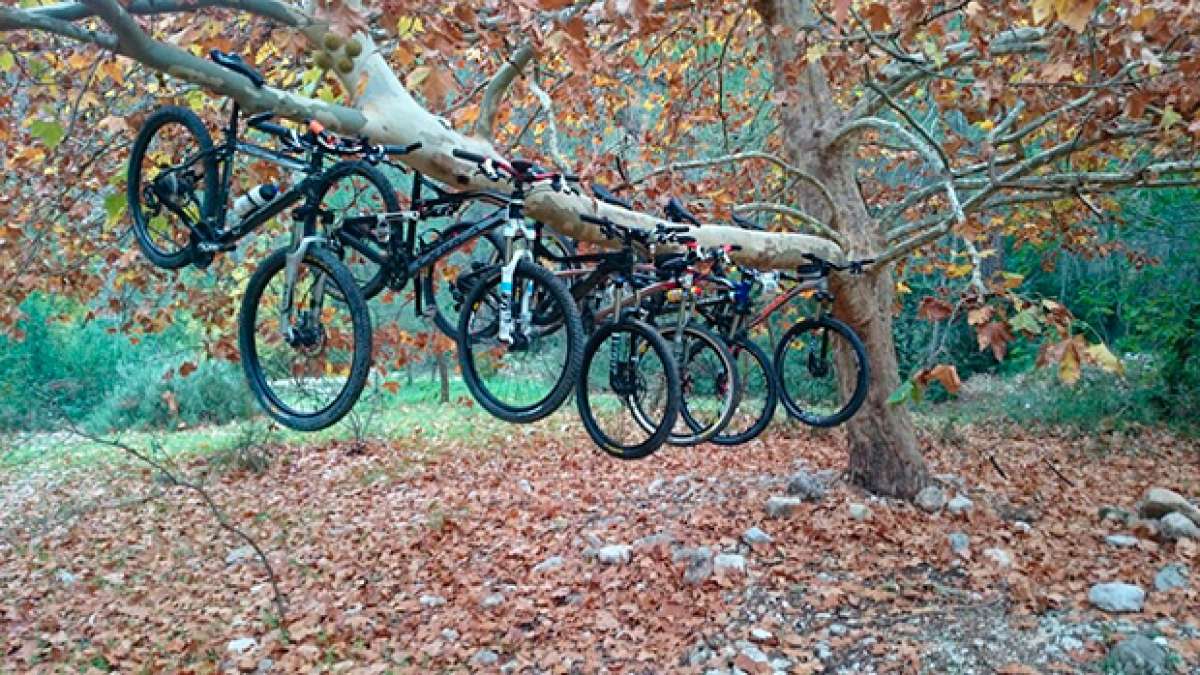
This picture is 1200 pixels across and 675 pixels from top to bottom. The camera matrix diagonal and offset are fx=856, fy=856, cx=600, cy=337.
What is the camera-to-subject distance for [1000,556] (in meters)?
6.19

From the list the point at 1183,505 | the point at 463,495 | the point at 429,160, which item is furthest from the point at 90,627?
the point at 1183,505

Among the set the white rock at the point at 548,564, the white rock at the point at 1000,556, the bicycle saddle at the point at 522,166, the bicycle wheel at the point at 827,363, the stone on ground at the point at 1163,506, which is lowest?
the white rock at the point at 548,564

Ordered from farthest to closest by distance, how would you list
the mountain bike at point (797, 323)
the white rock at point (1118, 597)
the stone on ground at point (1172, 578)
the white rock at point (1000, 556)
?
the white rock at point (1000, 556) → the stone on ground at point (1172, 578) → the white rock at point (1118, 597) → the mountain bike at point (797, 323)

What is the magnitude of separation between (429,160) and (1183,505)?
21.3 feet

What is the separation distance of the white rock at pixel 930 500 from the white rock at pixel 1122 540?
120 centimetres

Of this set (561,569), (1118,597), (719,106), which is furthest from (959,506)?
(719,106)

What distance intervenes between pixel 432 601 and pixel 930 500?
13.3ft

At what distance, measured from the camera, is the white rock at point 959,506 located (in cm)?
698

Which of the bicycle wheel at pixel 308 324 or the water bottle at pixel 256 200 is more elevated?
the water bottle at pixel 256 200

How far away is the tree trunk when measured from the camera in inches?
264

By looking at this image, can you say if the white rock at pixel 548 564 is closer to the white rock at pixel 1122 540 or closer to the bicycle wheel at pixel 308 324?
the bicycle wheel at pixel 308 324

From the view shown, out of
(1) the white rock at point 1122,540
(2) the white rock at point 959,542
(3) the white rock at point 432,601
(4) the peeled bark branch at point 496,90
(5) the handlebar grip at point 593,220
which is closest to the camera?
(5) the handlebar grip at point 593,220

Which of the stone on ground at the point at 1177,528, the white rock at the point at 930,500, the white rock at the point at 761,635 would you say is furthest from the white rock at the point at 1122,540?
the white rock at the point at 761,635

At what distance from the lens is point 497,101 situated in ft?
15.3
